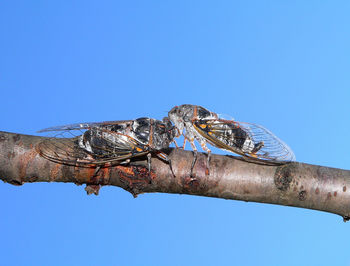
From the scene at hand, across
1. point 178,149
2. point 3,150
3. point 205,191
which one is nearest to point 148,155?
point 178,149

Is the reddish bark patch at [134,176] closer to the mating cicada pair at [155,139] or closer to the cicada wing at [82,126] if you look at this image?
the mating cicada pair at [155,139]

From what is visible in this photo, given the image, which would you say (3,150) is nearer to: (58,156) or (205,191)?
(58,156)

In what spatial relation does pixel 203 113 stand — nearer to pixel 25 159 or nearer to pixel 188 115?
pixel 188 115

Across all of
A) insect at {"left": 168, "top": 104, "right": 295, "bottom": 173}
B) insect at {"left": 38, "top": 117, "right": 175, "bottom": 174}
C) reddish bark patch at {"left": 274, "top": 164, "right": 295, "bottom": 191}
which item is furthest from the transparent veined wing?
reddish bark patch at {"left": 274, "top": 164, "right": 295, "bottom": 191}

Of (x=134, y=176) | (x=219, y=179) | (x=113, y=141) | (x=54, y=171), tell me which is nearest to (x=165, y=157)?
(x=134, y=176)

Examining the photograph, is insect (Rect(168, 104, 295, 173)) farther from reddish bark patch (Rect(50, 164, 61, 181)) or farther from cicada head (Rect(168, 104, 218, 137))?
reddish bark patch (Rect(50, 164, 61, 181))

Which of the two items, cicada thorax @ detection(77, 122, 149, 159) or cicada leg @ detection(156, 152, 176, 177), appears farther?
cicada thorax @ detection(77, 122, 149, 159)
